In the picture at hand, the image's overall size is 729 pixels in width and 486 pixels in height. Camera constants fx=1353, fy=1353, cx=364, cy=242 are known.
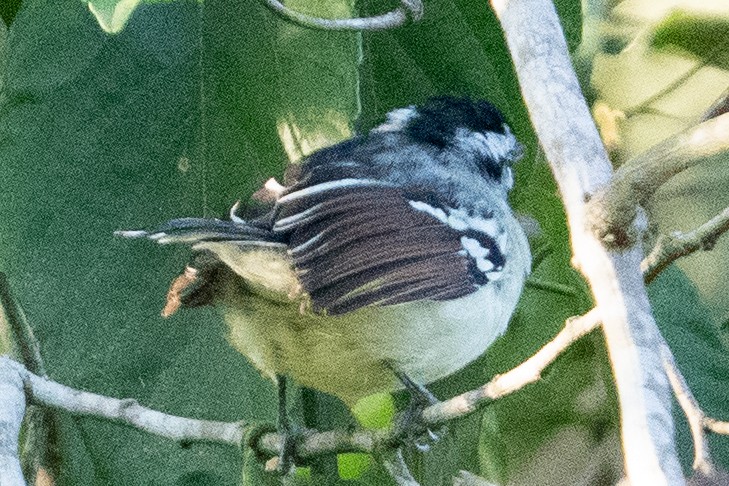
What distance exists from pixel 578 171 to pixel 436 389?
33.3 inches

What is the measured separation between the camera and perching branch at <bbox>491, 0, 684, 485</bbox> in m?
1.02

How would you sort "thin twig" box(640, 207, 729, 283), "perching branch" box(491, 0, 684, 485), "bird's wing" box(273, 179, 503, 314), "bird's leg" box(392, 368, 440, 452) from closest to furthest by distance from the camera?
"perching branch" box(491, 0, 684, 485)
"thin twig" box(640, 207, 729, 283)
"bird's wing" box(273, 179, 503, 314)
"bird's leg" box(392, 368, 440, 452)

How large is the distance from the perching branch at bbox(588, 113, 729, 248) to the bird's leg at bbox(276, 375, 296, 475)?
2.49 ft

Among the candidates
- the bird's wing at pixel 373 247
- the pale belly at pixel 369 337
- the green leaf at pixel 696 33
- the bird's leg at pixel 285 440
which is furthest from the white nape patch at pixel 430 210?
the green leaf at pixel 696 33

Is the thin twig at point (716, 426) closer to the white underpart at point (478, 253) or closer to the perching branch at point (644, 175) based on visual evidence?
the perching branch at point (644, 175)

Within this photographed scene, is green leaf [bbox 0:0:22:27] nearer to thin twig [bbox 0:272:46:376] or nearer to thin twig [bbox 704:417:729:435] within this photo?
thin twig [bbox 0:272:46:376]

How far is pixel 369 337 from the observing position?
1.84 metres

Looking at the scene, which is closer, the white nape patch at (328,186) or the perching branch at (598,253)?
the perching branch at (598,253)

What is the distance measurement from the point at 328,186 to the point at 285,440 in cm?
37

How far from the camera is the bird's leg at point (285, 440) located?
181cm

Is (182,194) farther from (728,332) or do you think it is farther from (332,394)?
(728,332)

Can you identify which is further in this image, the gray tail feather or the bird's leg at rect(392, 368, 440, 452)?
the bird's leg at rect(392, 368, 440, 452)

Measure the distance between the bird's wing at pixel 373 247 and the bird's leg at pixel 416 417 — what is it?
0.19 m

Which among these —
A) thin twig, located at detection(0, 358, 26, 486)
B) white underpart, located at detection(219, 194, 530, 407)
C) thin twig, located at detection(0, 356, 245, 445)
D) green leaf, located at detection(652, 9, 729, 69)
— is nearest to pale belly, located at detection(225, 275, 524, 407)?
white underpart, located at detection(219, 194, 530, 407)
